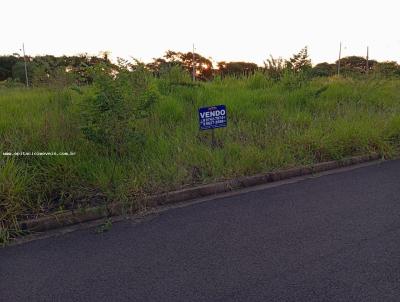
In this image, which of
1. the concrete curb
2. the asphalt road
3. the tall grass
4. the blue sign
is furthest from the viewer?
the blue sign

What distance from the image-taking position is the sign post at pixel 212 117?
4902 millimetres

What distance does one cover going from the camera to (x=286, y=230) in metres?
3.20

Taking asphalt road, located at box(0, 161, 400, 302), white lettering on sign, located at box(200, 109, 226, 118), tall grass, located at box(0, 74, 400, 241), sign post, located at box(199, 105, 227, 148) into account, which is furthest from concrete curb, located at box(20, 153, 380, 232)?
white lettering on sign, located at box(200, 109, 226, 118)

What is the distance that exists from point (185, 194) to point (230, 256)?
139cm

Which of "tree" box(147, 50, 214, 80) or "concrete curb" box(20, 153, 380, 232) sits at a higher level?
"tree" box(147, 50, 214, 80)

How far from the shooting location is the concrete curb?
3.44m

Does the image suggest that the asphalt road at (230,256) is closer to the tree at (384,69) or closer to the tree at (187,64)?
the tree at (187,64)

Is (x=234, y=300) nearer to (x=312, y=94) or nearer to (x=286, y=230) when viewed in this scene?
(x=286, y=230)

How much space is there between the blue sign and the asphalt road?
1.42 meters

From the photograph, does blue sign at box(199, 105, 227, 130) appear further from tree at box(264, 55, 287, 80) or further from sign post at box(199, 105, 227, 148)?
tree at box(264, 55, 287, 80)

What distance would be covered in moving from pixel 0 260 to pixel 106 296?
4.01 ft

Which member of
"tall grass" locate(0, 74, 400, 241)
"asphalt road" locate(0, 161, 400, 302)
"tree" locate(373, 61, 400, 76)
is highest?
"tree" locate(373, 61, 400, 76)

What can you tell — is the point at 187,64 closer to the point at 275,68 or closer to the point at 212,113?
the point at 275,68

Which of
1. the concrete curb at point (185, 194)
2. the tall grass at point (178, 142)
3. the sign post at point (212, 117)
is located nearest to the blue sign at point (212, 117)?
the sign post at point (212, 117)
